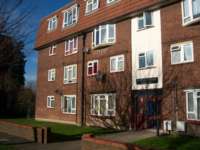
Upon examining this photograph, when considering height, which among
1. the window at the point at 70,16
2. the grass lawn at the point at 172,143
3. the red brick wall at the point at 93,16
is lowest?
the grass lawn at the point at 172,143

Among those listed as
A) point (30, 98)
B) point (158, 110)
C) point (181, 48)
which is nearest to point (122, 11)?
point (181, 48)

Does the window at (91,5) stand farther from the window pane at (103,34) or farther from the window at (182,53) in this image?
the window at (182,53)

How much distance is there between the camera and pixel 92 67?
977 inches

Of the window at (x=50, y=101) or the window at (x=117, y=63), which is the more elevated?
the window at (x=117, y=63)

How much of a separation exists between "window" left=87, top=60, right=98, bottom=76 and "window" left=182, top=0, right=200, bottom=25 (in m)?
8.62

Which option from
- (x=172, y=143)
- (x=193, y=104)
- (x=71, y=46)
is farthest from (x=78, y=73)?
(x=172, y=143)

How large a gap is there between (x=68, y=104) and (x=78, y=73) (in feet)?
9.67

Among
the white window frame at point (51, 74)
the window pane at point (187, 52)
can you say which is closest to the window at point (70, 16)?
the white window frame at point (51, 74)

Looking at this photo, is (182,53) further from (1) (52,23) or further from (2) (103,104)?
(1) (52,23)

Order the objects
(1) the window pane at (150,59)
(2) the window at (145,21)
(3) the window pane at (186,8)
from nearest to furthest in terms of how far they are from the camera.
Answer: (3) the window pane at (186,8)
(1) the window pane at (150,59)
(2) the window at (145,21)

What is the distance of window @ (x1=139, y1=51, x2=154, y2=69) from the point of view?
65.3 feet

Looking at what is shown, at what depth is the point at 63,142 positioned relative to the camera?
17047mm

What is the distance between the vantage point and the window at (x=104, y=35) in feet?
76.0

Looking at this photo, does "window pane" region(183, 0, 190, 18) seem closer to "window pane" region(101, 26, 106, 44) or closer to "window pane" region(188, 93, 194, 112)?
"window pane" region(188, 93, 194, 112)
